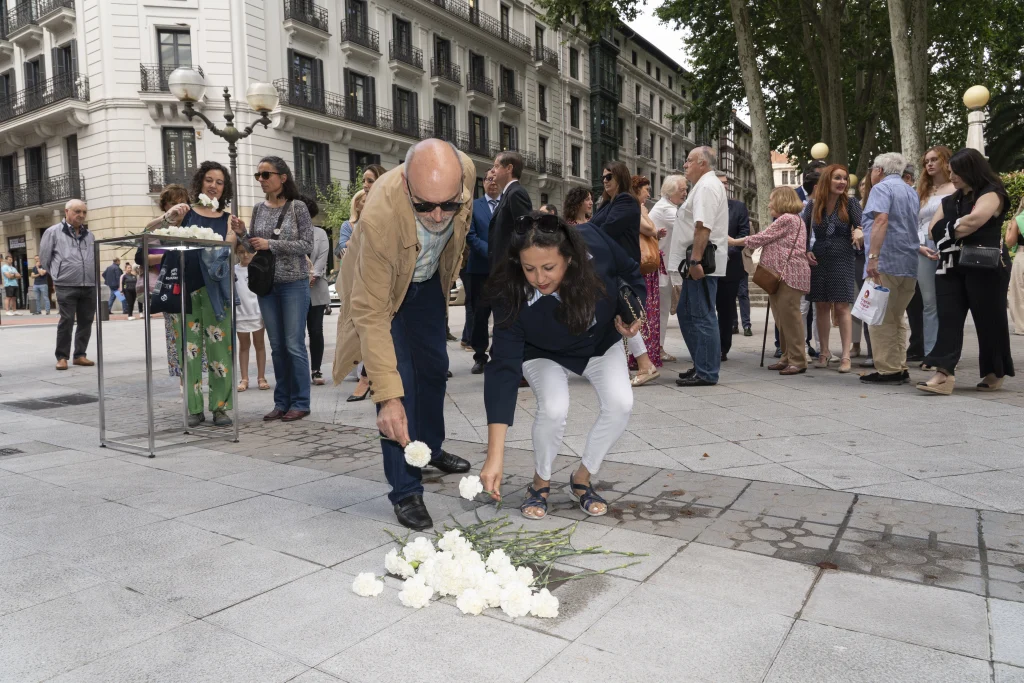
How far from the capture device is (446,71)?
36.4 meters

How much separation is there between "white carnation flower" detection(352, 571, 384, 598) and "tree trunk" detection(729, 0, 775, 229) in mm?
18083

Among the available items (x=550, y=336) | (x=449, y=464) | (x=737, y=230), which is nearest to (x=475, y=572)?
(x=550, y=336)

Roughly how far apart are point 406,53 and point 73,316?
27566mm

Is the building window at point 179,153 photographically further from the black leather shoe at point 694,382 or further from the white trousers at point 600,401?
the white trousers at point 600,401

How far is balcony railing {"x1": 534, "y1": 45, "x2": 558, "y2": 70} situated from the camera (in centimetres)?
4259

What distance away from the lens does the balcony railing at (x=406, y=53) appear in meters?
33.3

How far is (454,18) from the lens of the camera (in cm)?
3638

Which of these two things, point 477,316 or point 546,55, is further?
point 546,55

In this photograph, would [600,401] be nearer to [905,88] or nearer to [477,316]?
[477,316]

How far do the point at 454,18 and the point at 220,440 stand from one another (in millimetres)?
35038

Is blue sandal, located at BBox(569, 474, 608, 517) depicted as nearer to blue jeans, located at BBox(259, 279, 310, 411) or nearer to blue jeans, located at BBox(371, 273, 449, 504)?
blue jeans, located at BBox(371, 273, 449, 504)

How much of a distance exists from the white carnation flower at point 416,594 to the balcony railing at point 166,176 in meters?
28.7

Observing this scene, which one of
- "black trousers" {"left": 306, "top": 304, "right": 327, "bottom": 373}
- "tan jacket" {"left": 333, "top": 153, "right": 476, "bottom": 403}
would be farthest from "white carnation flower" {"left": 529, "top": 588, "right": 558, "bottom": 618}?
"black trousers" {"left": 306, "top": 304, "right": 327, "bottom": 373}

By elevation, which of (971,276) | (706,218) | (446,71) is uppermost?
(446,71)
